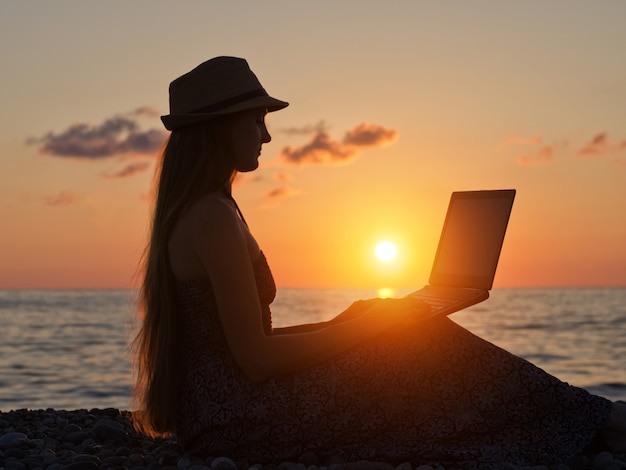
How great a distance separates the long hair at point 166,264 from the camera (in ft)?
12.4

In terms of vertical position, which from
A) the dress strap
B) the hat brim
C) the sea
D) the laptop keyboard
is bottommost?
the sea

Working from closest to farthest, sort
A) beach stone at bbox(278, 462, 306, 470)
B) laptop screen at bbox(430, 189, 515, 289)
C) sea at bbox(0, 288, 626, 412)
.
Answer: beach stone at bbox(278, 462, 306, 470) → laptop screen at bbox(430, 189, 515, 289) → sea at bbox(0, 288, 626, 412)

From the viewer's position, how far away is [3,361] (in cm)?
1539

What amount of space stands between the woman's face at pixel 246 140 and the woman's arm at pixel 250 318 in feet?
0.86

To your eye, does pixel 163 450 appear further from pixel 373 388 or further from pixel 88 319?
pixel 88 319

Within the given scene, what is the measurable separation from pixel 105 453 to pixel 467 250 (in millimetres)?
2482

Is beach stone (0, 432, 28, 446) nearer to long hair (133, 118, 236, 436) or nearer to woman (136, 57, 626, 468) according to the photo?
long hair (133, 118, 236, 436)

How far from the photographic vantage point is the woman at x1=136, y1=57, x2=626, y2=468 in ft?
12.5

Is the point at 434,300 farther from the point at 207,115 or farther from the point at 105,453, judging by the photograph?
the point at 105,453

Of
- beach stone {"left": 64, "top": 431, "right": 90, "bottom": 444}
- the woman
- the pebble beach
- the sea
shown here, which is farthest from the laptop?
beach stone {"left": 64, "top": 431, "right": 90, "bottom": 444}

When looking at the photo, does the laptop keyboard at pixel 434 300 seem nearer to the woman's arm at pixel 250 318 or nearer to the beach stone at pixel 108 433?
the woman's arm at pixel 250 318

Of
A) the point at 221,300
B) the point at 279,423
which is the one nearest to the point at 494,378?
the point at 279,423

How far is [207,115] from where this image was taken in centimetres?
373

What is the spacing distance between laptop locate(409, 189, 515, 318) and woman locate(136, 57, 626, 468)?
0.23 metres
